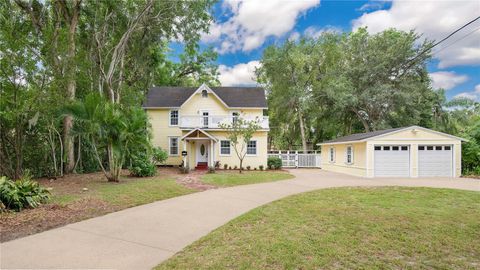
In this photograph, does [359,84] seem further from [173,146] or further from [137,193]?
[137,193]

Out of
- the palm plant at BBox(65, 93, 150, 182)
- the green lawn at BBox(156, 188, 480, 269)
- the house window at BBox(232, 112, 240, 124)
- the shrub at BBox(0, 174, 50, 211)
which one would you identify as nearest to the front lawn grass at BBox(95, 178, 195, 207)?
the shrub at BBox(0, 174, 50, 211)

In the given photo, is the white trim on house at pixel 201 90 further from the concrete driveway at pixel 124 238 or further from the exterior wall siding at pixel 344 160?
the concrete driveway at pixel 124 238

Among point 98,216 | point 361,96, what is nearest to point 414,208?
point 98,216

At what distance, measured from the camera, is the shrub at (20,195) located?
6332 mm

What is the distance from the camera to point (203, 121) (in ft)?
66.6

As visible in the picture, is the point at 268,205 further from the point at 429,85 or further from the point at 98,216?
the point at 429,85

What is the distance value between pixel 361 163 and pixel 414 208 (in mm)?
9632

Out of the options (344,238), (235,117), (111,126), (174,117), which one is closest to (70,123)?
(111,126)

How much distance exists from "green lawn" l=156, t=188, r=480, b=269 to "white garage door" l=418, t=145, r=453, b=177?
8823 millimetres

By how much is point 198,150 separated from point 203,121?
7.52ft

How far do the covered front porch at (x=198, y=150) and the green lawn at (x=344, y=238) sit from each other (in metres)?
11.7

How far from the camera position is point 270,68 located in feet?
94.0

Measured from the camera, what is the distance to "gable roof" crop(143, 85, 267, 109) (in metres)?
21.5

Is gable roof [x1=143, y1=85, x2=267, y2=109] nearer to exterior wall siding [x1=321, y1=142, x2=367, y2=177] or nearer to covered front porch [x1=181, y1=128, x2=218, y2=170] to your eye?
covered front porch [x1=181, y1=128, x2=218, y2=170]
